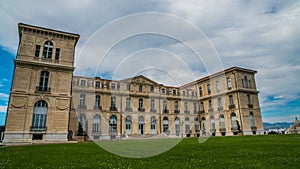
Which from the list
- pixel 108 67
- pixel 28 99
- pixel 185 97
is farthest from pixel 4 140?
pixel 185 97

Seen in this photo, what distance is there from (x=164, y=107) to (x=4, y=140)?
2565cm

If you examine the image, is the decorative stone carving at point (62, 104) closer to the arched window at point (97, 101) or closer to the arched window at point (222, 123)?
the arched window at point (97, 101)

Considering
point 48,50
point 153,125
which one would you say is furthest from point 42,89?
point 153,125

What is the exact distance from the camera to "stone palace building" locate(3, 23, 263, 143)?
20.9 metres

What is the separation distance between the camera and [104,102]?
32625 millimetres

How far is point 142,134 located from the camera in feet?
112

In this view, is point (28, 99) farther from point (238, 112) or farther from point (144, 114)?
point (238, 112)

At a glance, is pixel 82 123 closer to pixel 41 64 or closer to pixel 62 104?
pixel 62 104

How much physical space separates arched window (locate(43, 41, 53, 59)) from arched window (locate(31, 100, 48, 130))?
17.7 feet

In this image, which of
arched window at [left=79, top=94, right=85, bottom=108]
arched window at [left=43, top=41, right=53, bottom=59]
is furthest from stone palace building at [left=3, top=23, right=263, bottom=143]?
arched window at [left=79, top=94, right=85, bottom=108]

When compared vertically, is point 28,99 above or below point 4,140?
above

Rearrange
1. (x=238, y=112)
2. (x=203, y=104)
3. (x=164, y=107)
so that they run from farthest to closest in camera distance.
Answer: (x=203, y=104)
(x=164, y=107)
(x=238, y=112)

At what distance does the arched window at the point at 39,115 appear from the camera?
68.4ft

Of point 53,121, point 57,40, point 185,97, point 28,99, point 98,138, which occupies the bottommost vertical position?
point 98,138
